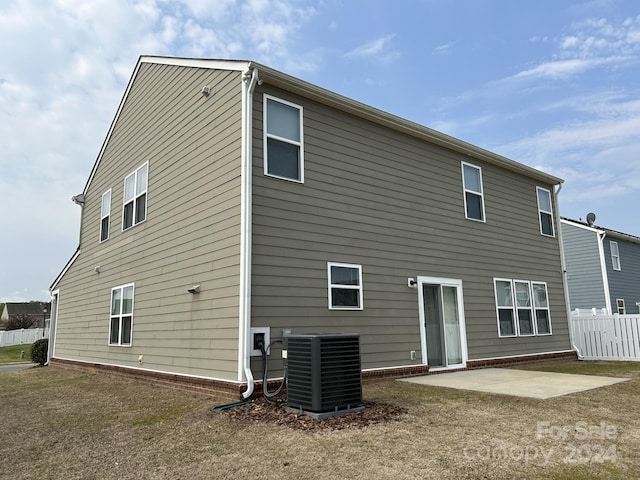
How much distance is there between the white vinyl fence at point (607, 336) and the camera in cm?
1315

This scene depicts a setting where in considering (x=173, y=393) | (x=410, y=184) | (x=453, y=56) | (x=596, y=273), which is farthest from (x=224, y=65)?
(x=596, y=273)

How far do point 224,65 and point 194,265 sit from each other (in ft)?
11.9

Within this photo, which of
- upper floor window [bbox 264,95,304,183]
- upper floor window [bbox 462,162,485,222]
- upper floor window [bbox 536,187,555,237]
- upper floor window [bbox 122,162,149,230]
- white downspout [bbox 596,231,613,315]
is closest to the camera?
upper floor window [bbox 264,95,304,183]

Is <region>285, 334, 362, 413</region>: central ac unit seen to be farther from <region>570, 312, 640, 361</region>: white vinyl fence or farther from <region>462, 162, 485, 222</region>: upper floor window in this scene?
<region>570, 312, 640, 361</region>: white vinyl fence

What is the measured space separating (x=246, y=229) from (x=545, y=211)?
1050cm

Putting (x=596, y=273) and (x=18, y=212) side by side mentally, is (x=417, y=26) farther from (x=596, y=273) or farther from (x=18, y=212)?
(x=18, y=212)

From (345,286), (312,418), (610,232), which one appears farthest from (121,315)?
(610,232)

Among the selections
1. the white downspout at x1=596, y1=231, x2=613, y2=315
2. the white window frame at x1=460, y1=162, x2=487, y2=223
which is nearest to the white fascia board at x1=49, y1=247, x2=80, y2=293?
the white window frame at x1=460, y1=162, x2=487, y2=223

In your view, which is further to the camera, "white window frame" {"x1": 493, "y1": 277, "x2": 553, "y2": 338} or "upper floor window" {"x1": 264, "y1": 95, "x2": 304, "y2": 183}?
"white window frame" {"x1": 493, "y1": 277, "x2": 553, "y2": 338}

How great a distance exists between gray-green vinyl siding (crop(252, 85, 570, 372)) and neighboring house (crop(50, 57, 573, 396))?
0.03 m

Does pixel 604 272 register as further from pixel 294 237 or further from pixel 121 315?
pixel 121 315

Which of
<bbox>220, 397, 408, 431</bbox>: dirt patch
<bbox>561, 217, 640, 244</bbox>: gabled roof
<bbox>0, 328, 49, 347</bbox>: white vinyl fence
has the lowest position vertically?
<bbox>220, 397, 408, 431</bbox>: dirt patch

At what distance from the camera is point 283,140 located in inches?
316

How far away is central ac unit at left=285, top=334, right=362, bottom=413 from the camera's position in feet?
17.5
